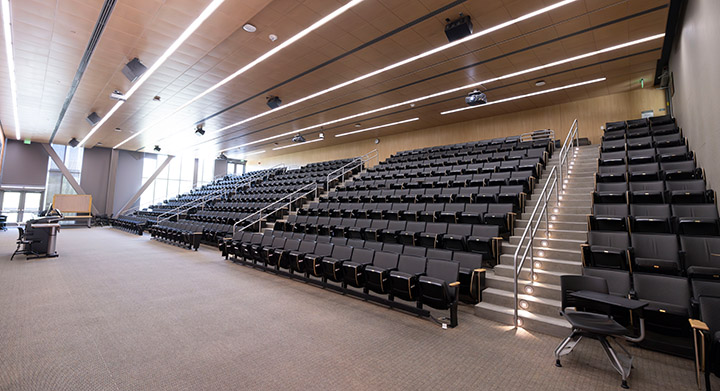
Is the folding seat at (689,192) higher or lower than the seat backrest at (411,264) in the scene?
higher

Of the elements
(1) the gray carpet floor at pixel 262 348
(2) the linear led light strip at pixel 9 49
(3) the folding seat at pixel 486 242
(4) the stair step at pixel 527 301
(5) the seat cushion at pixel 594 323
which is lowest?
(1) the gray carpet floor at pixel 262 348

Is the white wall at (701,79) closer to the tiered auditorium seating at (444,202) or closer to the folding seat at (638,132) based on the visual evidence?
the folding seat at (638,132)

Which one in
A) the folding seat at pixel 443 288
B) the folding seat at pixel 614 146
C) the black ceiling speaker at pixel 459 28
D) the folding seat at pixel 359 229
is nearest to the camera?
the folding seat at pixel 443 288

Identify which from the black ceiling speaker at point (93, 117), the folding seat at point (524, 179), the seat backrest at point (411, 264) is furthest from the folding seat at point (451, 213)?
the black ceiling speaker at point (93, 117)

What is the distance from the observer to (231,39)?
579 cm

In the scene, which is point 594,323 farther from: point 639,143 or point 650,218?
point 639,143

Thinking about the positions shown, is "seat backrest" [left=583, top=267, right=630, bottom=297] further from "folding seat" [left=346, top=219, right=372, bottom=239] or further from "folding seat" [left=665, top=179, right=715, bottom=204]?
"folding seat" [left=346, top=219, right=372, bottom=239]

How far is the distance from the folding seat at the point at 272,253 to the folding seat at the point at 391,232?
5.90 feet

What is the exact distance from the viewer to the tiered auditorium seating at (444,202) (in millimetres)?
4949

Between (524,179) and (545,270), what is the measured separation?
2573 millimetres

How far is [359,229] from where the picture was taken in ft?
19.7

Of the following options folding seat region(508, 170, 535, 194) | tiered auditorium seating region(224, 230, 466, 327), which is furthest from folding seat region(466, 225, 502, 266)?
folding seat region(508, 170, 535, 194)

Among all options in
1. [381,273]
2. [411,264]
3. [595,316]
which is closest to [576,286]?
[595,316]

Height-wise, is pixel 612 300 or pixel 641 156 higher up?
pixel 641 156
